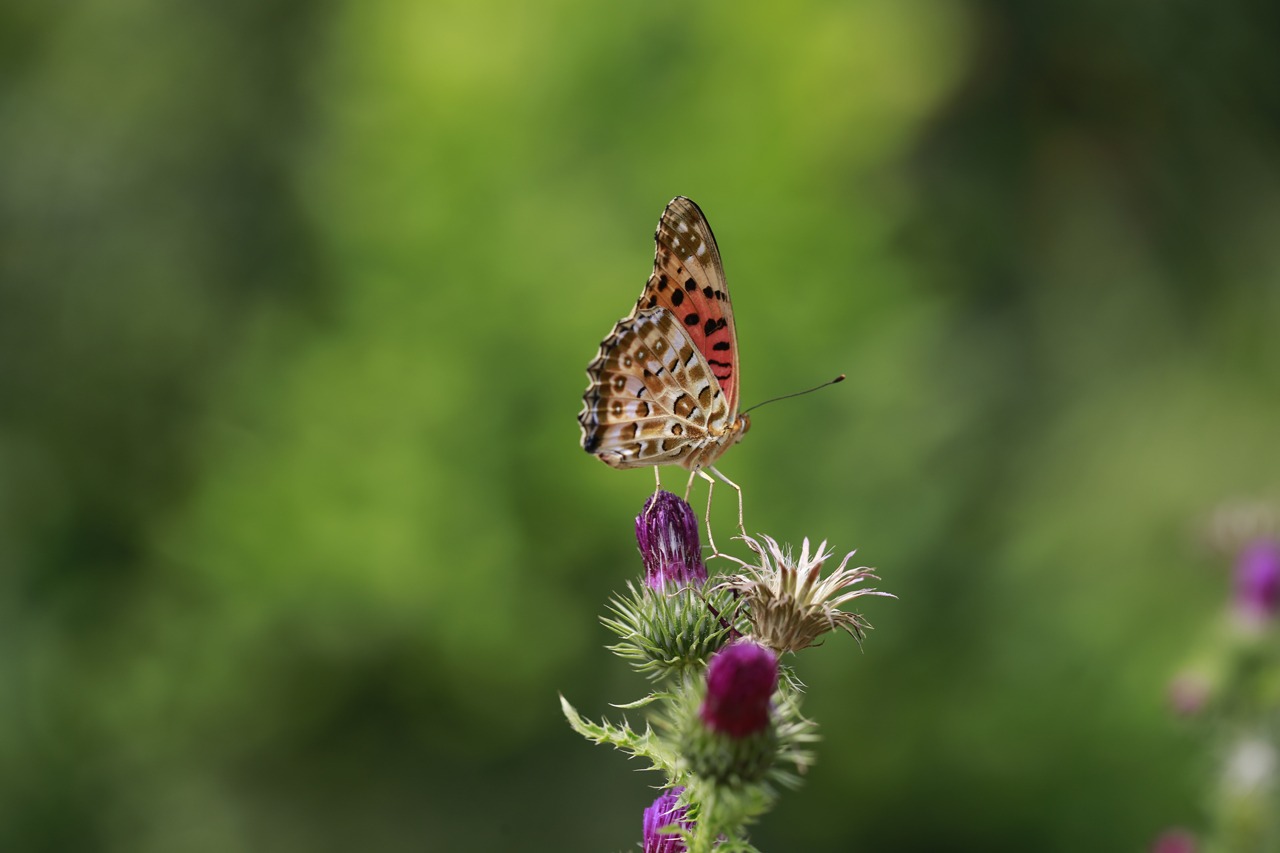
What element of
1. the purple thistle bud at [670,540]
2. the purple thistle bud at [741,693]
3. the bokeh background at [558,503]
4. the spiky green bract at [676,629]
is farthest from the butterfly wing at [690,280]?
the bokeh background at [558,503]

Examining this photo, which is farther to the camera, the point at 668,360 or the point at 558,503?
the point at 558,503

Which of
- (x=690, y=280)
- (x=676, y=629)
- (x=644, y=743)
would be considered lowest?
(x=644, y=743)

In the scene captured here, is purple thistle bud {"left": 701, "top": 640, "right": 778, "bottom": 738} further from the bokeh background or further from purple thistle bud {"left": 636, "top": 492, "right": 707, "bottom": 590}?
the bokeh background

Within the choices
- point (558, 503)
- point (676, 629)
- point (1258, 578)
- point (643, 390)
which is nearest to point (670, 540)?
point (676, 629)

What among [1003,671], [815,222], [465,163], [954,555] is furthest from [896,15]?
[1003,671]

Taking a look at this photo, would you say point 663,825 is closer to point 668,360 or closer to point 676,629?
point 676,629

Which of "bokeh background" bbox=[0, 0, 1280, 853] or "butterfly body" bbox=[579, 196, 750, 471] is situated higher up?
"bokeh background" bbox=[0, 0, 1280, 853]

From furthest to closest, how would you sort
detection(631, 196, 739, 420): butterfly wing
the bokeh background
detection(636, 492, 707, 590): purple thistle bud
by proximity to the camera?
the bokeh background < detection(631, 196, 739, 420): butterfly wing < detection(636, 492, 707, 590): purple thistle bud

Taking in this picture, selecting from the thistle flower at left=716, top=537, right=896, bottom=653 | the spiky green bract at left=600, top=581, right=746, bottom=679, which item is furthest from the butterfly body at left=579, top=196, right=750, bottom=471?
the thistle flower at left=716, top=537, right=896, bottom=653
